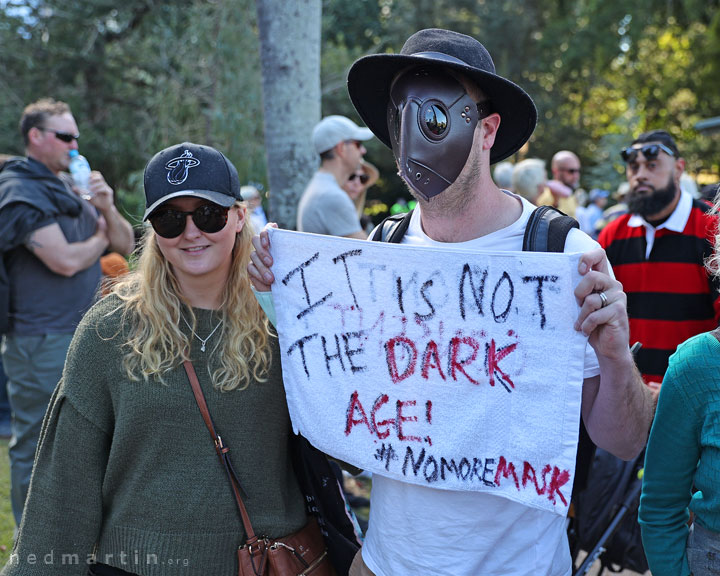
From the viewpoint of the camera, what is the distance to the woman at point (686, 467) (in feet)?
5.82

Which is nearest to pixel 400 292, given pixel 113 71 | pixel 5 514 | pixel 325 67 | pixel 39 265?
pixel 39 265

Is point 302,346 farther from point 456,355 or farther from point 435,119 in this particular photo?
point 435,119

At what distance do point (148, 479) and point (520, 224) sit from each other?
132cm

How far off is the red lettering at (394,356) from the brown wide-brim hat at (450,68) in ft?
2.03

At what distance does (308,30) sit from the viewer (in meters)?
4.98

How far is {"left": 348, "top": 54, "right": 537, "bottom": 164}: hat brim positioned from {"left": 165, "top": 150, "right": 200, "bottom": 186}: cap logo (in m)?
0.55

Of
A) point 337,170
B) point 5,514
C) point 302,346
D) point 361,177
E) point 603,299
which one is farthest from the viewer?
point 361,177

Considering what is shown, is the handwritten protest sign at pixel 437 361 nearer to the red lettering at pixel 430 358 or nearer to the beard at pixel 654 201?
the red lettering at pixel 430 358

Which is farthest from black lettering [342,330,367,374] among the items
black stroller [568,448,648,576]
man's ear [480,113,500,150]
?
black stroller [568,448,648,576]

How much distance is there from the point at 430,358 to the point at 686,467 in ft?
2.41

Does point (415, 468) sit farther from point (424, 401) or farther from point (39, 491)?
point (39, 491)

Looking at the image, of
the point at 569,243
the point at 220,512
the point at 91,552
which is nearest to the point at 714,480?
the point at 569,243

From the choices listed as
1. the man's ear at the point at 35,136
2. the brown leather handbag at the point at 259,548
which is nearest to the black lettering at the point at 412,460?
the brown leather handbag at the point at 259,548

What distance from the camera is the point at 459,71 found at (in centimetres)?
189
